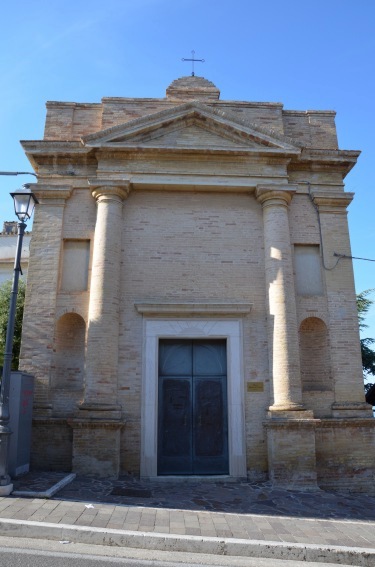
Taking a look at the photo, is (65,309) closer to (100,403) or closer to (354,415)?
(100,403)

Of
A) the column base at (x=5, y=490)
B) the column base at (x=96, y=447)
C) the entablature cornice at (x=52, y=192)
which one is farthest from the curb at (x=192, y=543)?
the entablature cornice at (x=52, y=192)

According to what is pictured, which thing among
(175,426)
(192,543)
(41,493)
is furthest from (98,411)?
(192,543)

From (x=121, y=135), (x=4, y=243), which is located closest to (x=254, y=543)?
(x=121, y=135)

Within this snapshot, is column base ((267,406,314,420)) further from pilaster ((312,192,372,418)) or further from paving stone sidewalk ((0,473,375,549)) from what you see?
paving stone sidewalk ((0,473,375,549))

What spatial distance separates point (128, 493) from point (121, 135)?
7667 millimetres

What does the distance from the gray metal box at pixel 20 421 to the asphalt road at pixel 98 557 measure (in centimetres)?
280

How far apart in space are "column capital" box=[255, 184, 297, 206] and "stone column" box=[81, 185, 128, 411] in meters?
3.18

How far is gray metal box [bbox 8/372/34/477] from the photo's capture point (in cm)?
809

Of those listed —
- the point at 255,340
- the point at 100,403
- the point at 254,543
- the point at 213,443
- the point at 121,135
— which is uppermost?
the point at 121,135

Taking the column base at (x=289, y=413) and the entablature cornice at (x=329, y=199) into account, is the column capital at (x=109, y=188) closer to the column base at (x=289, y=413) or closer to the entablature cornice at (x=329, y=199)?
the entablature cornice at (x=329, y=199)

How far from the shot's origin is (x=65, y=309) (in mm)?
10133

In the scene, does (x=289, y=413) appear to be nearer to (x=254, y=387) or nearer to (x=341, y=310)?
(x=254, y=387)

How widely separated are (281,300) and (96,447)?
4.87 meters

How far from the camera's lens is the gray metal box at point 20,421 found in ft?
26.6
